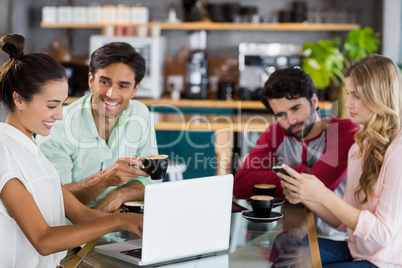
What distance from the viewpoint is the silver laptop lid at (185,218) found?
1486mm

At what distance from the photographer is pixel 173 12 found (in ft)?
20.6

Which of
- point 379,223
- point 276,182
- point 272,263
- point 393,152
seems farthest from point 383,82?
point 272,263

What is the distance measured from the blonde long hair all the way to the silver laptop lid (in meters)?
0.73

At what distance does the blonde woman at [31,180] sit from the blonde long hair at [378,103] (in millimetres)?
999

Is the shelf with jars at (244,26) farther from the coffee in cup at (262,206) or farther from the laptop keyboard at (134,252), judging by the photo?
the laptop keyboard at (134,252)

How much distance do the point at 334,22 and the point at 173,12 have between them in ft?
5.92

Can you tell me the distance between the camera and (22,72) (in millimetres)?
1714

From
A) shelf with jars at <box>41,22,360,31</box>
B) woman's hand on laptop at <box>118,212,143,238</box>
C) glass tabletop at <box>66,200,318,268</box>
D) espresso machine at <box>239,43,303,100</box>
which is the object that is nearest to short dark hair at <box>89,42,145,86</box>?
glass tabletop at <box>66,200,318,268</box>

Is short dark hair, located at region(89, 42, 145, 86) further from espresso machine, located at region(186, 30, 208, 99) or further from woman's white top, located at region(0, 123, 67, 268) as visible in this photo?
A: espresso machine, located at region(186, 30, 208, 99)

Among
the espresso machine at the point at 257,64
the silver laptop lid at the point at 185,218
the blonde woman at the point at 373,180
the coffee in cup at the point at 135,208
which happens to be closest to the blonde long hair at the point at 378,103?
the blonde woman at the point at 373,180

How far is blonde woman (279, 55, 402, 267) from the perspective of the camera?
6.48 feet

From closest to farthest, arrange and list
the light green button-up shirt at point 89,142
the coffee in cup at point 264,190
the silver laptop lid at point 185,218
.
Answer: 1. the silver laptop lid at point 185,218
2. the coffee in cup at point 264,190
3. the light green button-up shirt at point 89,142

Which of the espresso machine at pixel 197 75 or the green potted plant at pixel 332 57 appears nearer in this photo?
the green potted plant at pixel 332 57

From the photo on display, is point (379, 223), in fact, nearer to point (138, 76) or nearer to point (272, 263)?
point (272, 263)
